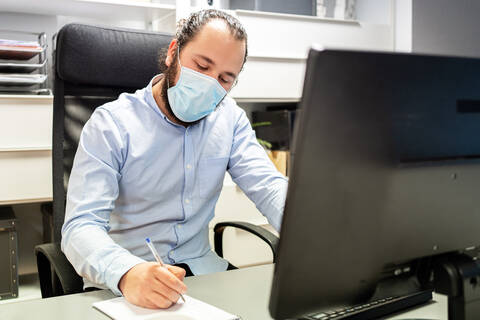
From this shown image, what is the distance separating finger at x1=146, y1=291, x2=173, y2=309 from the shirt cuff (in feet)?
0.31

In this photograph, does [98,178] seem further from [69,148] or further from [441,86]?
[441,86]

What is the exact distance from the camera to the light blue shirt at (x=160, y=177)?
120cm

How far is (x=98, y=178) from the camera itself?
1185 mm

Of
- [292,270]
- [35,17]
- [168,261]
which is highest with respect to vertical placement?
[35,17]

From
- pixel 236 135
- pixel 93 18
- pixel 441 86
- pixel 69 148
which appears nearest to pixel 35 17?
pixel 93 18

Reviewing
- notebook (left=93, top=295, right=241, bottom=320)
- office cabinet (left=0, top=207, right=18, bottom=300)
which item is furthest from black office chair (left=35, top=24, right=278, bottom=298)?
office cabinet (left=0, top=207, right=18, bottom=300)

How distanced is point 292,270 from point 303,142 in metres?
0.14

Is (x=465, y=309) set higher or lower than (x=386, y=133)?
lower

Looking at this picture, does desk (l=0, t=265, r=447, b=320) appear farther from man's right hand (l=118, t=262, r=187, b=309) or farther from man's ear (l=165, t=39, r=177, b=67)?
man's ear (l=165, t=39, r=177, b=67)

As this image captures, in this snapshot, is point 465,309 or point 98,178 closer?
point 465,309

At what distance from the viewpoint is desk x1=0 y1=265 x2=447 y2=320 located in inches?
34.1

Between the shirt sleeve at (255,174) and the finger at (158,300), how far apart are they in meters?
0.53

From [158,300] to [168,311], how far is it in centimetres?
2

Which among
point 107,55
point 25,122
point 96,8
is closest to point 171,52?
point 107,55
